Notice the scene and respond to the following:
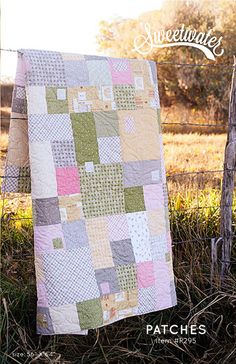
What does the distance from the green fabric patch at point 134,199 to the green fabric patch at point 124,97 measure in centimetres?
30

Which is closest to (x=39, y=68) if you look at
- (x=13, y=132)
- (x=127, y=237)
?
(x=13, y=132)

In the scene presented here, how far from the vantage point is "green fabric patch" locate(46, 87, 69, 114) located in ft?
6.06

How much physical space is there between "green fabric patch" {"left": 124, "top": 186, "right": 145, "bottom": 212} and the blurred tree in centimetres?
444

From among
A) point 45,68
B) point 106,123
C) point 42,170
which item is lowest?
point 42,170

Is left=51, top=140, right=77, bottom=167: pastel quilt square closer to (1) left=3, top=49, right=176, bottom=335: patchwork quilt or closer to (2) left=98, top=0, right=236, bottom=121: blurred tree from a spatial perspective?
(1) left=3, top=49, right=176, bottom=335: patchwork quilt

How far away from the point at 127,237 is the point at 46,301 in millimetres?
373

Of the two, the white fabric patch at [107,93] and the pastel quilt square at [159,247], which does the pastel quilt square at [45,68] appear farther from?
the pastel quilt square at [159,247]

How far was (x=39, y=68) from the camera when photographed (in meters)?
1.83

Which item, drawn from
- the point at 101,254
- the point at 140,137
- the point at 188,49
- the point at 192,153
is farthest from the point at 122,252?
the point at 188,49

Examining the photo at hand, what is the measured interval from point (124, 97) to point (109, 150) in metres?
0.20

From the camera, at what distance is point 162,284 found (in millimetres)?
2084

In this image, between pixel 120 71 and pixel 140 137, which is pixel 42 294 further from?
pixel 120 71

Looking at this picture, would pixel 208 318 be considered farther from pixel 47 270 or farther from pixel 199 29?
pixel 199 29

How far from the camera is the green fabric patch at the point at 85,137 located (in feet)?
6.24
